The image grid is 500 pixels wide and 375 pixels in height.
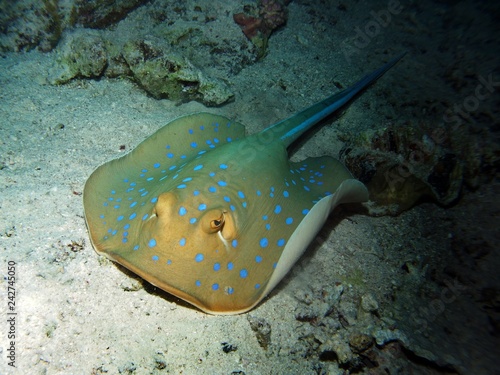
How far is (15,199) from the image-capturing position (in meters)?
3.41

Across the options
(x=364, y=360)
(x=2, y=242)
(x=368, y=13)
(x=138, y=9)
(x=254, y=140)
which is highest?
(x=368, y=13)

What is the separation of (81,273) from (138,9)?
634 centimetres

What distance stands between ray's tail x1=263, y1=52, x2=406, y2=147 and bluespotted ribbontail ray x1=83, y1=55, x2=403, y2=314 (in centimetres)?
5

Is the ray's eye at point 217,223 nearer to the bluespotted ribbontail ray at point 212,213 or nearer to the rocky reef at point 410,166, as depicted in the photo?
the bluespotted ribbontail ray at point 212,213

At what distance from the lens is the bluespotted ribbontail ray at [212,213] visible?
2.48 m

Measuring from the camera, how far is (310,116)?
15.5 ft

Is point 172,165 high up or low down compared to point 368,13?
down

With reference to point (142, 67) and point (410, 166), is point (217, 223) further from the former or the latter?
point (142, 67)

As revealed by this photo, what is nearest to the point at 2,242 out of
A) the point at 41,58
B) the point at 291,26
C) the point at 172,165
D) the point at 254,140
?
→ the point at 172,165

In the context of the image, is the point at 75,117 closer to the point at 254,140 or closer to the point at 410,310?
the point at 254,140

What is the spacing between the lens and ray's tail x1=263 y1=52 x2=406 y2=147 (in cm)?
430

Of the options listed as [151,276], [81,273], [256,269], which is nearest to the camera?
[151,276]

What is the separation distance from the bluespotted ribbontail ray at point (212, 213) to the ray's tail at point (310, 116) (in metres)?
0.05

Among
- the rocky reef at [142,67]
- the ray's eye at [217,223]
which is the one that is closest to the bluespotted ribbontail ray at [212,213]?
the ray's eye at [217,223]
